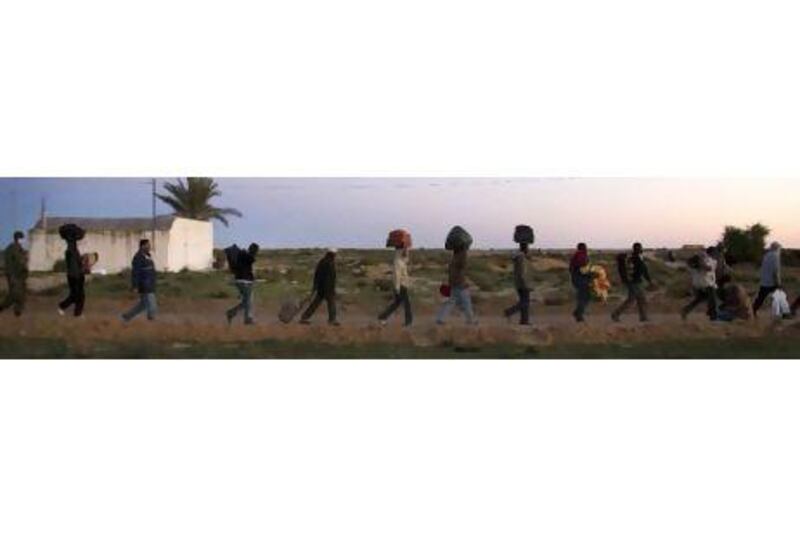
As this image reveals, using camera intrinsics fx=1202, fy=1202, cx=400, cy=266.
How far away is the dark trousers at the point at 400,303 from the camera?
51.6 feet

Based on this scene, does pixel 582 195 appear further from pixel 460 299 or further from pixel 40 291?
pixel 40 291

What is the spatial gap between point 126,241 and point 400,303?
372 centimetres

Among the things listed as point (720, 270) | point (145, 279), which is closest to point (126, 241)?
point (145, 279)

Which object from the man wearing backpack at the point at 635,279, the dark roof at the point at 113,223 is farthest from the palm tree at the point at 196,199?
the man wearing backpack at the point at 635,279

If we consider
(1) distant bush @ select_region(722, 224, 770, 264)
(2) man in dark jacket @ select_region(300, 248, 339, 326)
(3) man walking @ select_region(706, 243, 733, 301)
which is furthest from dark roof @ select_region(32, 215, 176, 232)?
(1) distant bush @ select_region(722, 224, 770, 264)

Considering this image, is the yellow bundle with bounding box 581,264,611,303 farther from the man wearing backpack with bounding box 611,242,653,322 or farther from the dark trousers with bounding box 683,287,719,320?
the dark trousers with bounding box 683,287,719,320

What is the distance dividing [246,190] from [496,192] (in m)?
3.25

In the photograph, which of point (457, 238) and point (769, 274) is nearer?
point (457, 238)

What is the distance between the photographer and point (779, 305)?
15953 mm

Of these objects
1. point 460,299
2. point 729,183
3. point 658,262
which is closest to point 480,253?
point 460,299

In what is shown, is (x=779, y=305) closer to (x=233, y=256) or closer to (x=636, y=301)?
(x=636, y=301)

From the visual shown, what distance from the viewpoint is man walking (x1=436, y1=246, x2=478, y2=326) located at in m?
15.7

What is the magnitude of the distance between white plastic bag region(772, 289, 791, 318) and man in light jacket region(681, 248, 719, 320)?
74 cm

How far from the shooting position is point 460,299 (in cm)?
1574
